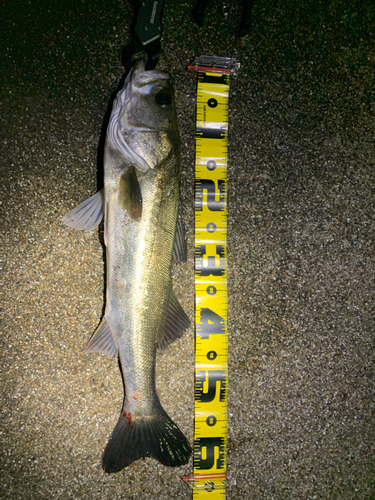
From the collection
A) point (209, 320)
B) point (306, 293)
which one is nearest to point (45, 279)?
point (209, 320)

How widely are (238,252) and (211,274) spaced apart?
0.26 metres

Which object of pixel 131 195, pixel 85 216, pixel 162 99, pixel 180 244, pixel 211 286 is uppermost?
pixel 162 99

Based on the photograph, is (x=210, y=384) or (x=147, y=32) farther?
(x=210, y=384)

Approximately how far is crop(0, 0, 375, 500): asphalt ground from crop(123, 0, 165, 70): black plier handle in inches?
8.4

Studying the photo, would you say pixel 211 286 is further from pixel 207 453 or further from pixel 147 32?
pixel 147 32

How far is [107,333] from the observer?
1.93 m

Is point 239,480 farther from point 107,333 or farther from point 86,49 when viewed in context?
point 86,49

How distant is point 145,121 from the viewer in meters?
1.81

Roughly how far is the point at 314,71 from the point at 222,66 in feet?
2.34

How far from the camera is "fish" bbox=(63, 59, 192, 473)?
1.80 meters

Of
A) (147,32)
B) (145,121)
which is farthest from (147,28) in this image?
(145,121)

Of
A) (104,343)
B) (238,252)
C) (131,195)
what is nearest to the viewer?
(131,195)

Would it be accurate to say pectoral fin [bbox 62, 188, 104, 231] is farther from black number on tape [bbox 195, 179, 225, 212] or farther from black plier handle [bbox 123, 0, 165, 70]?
black plier handle [bbox 123, 0, 165, 70]

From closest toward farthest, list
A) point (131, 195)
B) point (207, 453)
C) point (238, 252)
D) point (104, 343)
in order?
point (131, 195)
point (104, 343)
point (207, 453)
point (238, 252)
